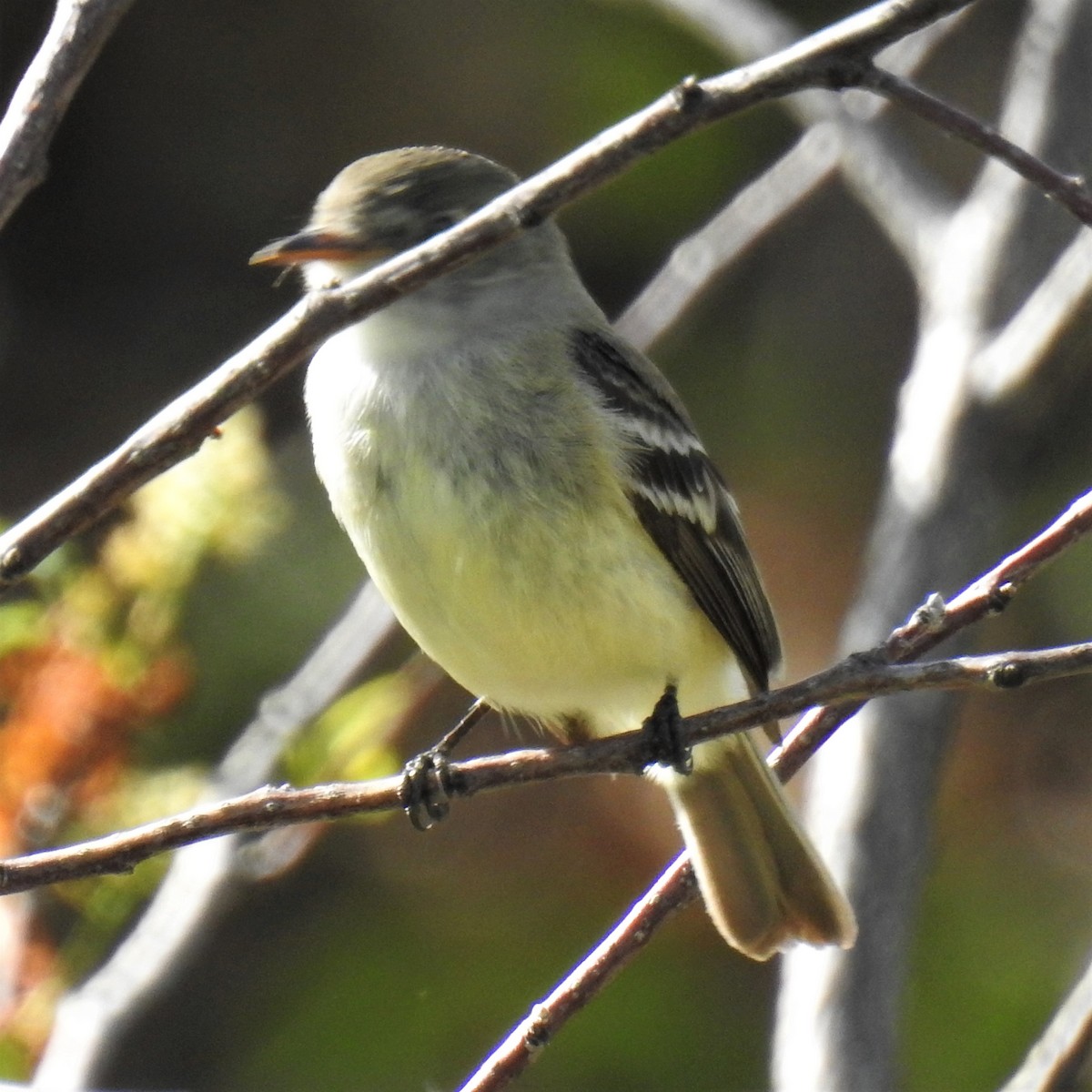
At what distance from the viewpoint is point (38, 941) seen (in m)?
2.45

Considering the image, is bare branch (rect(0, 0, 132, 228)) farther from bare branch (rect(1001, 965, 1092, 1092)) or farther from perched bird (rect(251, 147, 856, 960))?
bare branch (rect(1001, 965, 1092, 1092))

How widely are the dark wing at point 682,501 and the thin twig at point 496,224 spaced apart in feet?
4.12

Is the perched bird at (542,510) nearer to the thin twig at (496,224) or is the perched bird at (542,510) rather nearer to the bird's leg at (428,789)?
the bird's leg at (428,789)

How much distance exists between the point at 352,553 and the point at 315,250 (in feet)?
6.51

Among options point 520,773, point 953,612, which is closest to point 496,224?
point 520,773

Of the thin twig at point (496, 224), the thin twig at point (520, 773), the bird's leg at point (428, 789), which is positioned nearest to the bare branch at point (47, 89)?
the thin twig at point (496, 224)

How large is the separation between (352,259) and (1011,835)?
2477 mm

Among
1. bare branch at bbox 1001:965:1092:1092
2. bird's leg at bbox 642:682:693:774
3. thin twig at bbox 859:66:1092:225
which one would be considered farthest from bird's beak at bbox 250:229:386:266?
bare branch at bbox 1001:965:1092:1092

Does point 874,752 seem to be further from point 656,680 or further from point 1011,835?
point 1011,835

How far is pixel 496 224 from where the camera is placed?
1355 mm

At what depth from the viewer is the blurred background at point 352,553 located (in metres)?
4.07

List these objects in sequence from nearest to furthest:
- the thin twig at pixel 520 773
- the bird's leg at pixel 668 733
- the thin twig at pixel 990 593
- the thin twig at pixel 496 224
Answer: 1. the thin twig at pixel 496 224
2. the thin twig at pixel 520 773
3. the thin twig at pixel 990 593
4. the bird's leg at pixel 668 733

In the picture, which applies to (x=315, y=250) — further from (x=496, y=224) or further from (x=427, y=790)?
(x=496, y=224)

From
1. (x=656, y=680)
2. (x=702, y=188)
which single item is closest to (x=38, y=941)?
(x=656, y=680)
